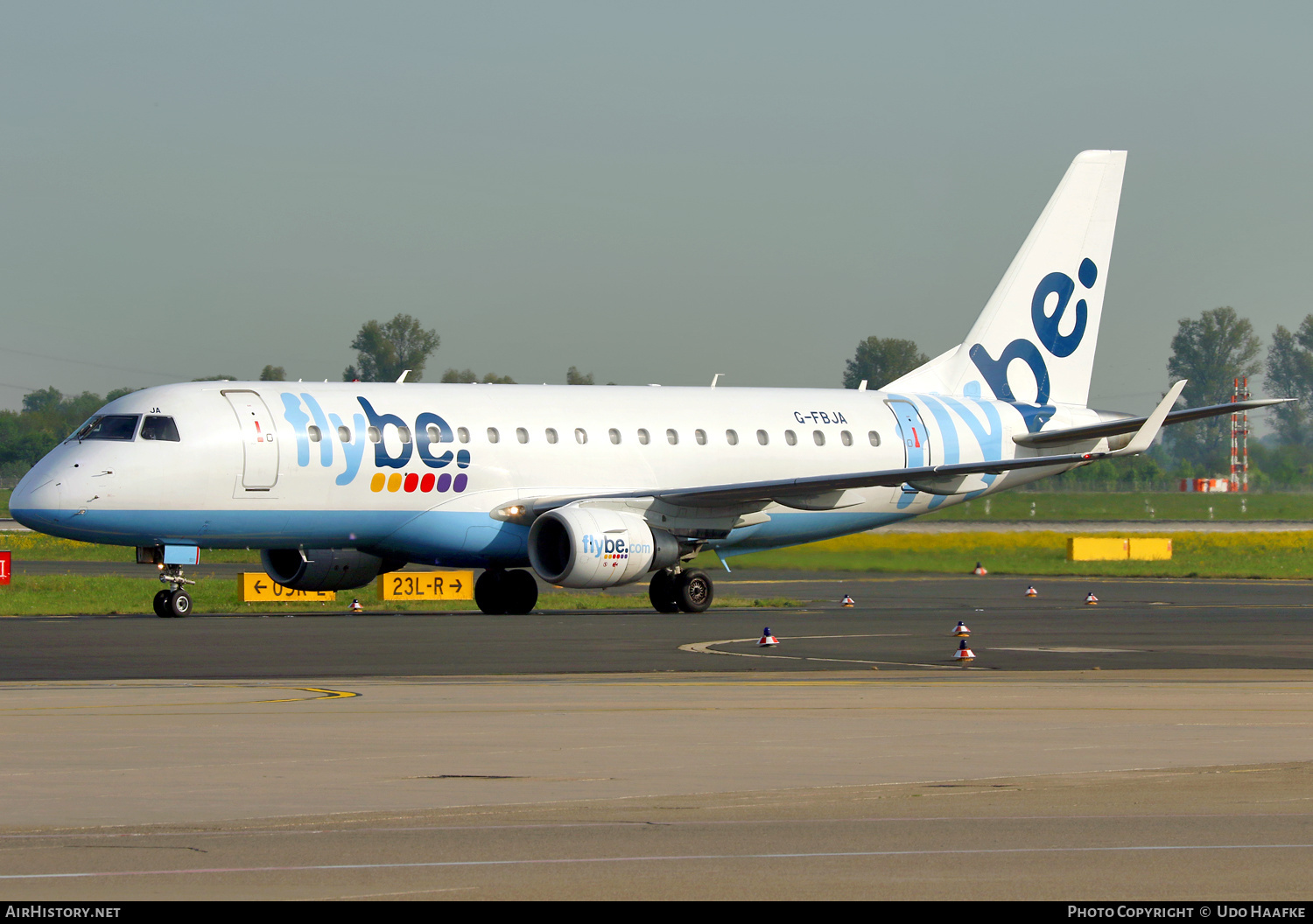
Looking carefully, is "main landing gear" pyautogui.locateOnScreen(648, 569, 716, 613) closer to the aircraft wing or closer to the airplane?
the airplane

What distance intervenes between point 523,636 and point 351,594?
16661 mm

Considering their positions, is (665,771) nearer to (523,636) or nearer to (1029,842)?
(1029,842)

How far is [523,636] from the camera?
27.6m

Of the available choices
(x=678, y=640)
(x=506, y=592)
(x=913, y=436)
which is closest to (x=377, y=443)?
(x=506, y=592)

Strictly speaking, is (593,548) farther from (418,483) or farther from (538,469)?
(418,483)

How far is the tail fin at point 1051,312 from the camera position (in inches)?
1688

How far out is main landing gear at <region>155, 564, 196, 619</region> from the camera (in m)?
32.0

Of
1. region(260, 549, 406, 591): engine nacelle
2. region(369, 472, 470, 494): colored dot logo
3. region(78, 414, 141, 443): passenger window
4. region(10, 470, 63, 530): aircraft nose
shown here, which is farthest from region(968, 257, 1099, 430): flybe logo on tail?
region(10, 470, 63, 530): aircraft nose

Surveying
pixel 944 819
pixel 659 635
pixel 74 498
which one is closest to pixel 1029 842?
pixel 944 819

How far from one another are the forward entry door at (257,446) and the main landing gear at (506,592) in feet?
17.9

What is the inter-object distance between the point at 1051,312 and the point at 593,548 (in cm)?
1664

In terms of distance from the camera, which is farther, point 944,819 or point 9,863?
point 944,819

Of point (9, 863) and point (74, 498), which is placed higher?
point (74, 498)

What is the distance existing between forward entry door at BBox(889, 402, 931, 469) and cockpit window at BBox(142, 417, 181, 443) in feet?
55.0
